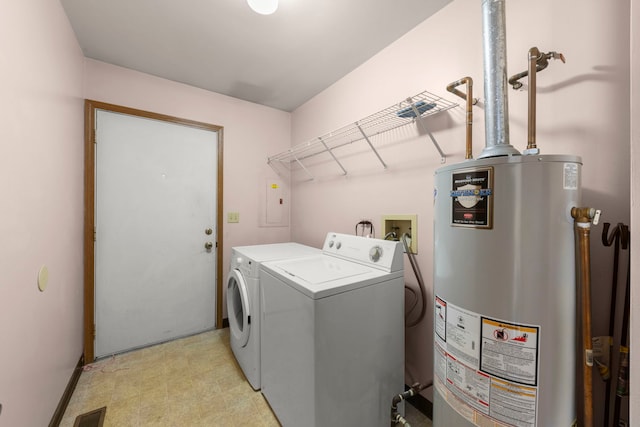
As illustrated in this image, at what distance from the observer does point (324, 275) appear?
141 cm

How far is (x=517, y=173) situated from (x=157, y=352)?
2.92 meters

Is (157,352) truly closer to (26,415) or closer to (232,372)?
(232,372)

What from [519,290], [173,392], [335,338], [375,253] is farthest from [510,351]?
[173,392]

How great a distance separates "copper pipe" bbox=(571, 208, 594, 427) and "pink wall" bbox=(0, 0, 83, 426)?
2034mm

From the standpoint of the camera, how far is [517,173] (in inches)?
32.7

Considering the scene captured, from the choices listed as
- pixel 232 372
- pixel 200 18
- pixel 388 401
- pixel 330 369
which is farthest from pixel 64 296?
pixel 388 401

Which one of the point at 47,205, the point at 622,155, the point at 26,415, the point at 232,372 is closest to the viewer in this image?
the point at 622,155

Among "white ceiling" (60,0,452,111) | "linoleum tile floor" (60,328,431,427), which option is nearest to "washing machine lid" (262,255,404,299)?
"linoleum tile floor" (60,328,431,427)

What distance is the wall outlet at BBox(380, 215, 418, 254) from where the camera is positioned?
1668mm

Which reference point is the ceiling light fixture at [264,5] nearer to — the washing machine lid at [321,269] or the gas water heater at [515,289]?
the gas water heater at [515,289]

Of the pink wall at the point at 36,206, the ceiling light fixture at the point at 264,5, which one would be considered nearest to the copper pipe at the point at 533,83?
the ceiling light fixture at the point at 264,5

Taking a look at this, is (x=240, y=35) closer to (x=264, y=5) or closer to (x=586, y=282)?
(x=264, y=5)

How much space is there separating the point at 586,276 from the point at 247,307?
1772 mm

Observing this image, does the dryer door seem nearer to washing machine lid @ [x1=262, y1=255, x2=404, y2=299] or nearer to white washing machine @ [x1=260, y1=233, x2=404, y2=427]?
white washing machine @ [x1=260, y1=233, x2=404, y2=427]
